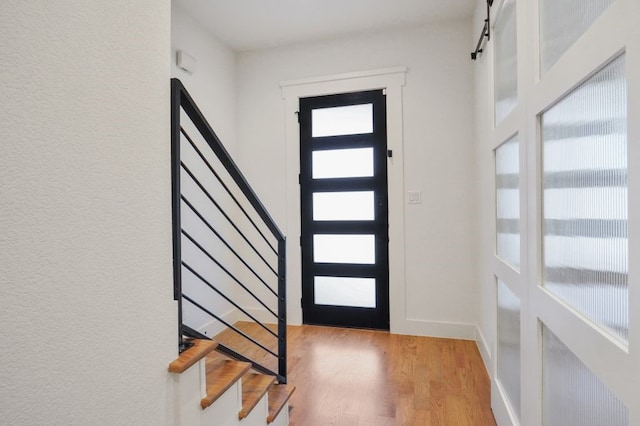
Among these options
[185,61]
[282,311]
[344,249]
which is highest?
[185,61]

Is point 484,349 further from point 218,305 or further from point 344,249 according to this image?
point 218,305

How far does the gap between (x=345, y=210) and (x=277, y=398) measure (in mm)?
1871

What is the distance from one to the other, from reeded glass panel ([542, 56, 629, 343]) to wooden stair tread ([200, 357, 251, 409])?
1.17 metres

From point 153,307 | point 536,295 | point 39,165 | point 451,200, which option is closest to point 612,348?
point 536,295

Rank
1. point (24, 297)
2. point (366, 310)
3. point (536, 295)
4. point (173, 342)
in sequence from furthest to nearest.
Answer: point (366, 310) → point (536, 295) → point (173, 342) → point (24, 297)

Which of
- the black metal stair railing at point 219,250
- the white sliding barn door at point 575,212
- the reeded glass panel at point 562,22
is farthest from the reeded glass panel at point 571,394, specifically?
the black metal stair railing at point 219,250

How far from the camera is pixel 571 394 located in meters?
1.01

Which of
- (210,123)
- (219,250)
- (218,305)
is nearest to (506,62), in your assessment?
(210,123)

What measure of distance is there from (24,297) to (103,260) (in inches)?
7.6

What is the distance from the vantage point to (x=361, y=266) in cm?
331

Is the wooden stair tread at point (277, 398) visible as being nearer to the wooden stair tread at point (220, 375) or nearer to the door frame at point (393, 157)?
the wooden stair tread at point (220, 375)

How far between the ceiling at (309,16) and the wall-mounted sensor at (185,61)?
0.38 m

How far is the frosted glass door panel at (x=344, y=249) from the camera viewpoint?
3.30 metres

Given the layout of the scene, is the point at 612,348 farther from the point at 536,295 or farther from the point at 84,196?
the point at 84,196
